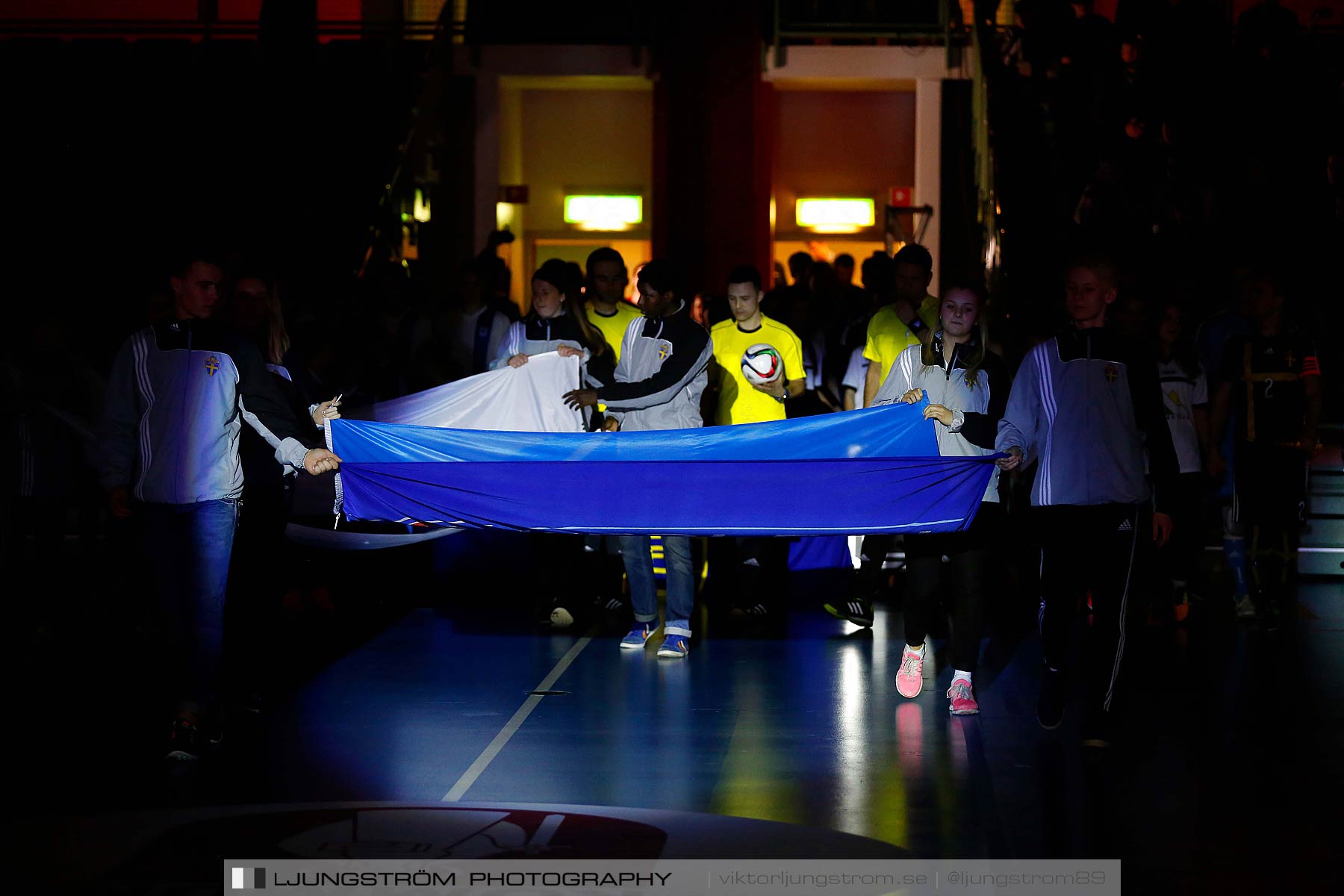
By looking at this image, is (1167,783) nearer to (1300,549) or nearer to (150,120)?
(1300,549)

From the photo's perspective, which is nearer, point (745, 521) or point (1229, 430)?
point (745, 521)

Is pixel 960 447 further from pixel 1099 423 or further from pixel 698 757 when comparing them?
pixel 698 757

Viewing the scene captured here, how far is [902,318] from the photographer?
26.7 ft

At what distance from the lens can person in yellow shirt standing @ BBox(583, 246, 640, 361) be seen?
28.1ft

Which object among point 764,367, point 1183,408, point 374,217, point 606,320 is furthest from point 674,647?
point 374,217

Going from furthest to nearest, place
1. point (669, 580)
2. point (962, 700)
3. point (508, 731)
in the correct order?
point (669, 580), point (962, 700), point (508, 731)

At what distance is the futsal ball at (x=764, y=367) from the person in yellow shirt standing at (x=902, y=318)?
0.46 m

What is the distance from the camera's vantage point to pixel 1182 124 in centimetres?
1309

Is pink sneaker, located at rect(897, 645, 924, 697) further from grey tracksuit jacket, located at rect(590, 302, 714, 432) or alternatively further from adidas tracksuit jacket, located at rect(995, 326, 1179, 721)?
grey tracksuit jacket, located at rect(590, 302, 714, 432)

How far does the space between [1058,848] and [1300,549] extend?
21.7 ft

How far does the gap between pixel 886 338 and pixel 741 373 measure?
0.78 meters

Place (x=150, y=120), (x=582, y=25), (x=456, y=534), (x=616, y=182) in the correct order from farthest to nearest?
(x=616, y=182)
(x=582, y=25)
(x=150, y=120)
(x=456, y=534)

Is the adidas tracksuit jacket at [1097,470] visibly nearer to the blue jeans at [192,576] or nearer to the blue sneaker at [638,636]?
the blue sneaker at [638,636]

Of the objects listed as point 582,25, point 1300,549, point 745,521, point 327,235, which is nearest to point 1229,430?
point 1300,549
